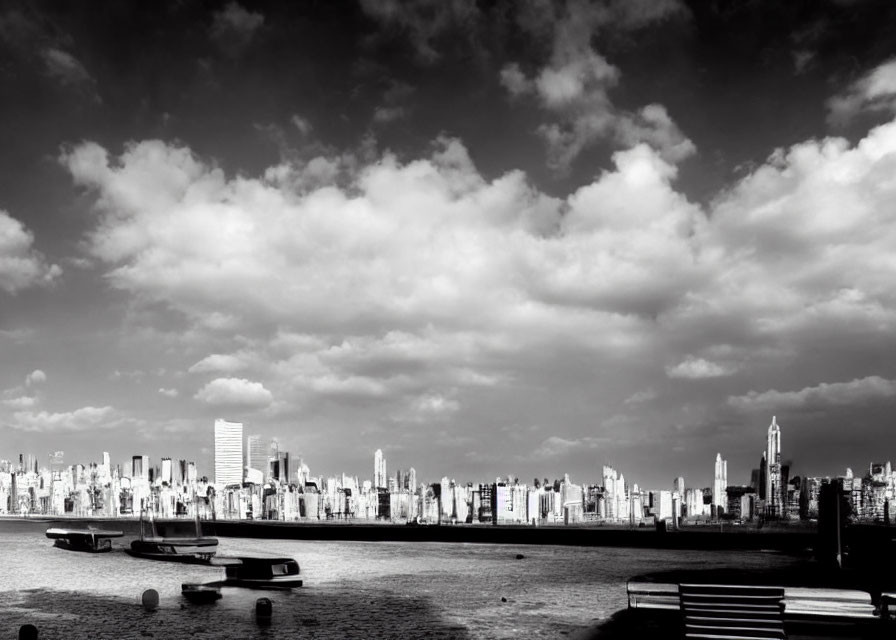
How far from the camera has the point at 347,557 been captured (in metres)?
91.4

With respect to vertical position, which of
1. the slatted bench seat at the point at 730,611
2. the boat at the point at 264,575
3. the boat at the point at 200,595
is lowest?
the boat at the point at 264,575

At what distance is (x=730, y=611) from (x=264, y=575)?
43766mm

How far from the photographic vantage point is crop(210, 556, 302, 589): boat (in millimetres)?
49656

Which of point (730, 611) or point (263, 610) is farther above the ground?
point (730, 611)

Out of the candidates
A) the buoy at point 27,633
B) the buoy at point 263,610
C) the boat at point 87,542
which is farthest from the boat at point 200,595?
the boat at point 87,542

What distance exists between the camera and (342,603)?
41.5 m

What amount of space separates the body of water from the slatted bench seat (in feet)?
52.8

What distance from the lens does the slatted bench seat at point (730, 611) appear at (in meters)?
13.4

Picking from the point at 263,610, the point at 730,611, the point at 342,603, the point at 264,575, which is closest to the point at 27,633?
the point at 263,610

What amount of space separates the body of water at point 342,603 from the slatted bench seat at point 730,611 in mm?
16086

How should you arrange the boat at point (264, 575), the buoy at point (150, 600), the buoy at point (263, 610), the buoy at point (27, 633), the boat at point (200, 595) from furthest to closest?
the boat at point (264, 575), the boat at point (200, 595), the buoy at point (150, 600), the buoy at point (263, 610), the buoy at point (27, 633)

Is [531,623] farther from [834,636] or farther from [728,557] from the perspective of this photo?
[728,557]

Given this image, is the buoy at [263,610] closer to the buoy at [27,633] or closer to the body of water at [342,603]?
the body of water at [342,603]

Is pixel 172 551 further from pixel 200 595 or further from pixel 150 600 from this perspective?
pixel 150 600
